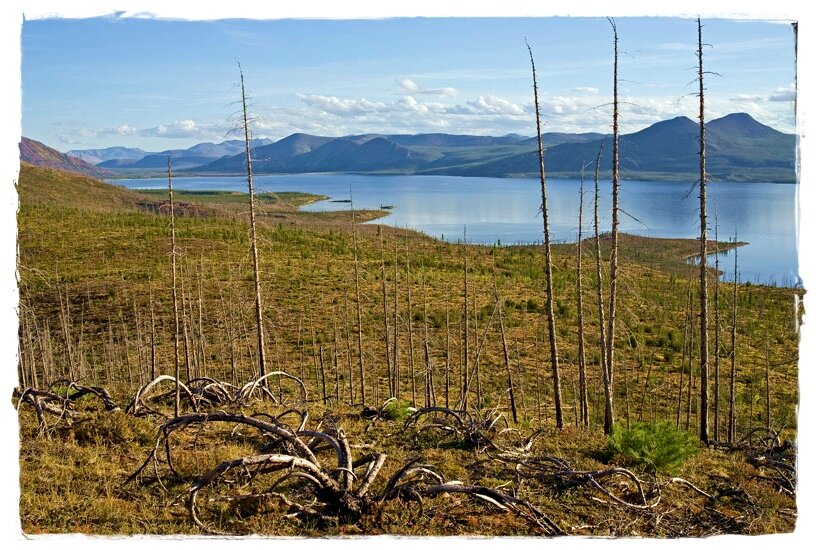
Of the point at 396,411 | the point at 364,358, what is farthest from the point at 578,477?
the point at 364,358

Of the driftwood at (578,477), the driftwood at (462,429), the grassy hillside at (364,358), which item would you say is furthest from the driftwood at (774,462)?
the driftwood at (462,429)

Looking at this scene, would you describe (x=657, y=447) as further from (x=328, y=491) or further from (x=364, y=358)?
(x=364, y=358)

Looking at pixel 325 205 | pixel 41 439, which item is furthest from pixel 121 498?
pixel 325 205

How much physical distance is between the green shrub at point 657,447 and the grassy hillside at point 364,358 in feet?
0.43

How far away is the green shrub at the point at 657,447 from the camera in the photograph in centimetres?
658

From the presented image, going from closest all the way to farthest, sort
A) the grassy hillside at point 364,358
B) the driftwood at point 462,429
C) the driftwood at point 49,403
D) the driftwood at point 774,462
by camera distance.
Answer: the grassy hillside at point 364,358 < the driftwood at point 49,403 < the driftwood at point 774,462 < the driftwood at point 462,429

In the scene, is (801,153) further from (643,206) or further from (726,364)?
(643,206)

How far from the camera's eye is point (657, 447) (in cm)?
666

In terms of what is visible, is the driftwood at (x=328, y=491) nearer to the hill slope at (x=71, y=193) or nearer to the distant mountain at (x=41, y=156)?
the distant mountain at (x=41, y=156)

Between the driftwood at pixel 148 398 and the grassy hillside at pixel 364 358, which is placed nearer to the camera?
the grassy hillside at pixel 364 358

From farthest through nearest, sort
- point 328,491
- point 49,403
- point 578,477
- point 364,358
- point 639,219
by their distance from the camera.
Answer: point 639,219, point 364,358, point 49,403, point 578,477, point 328,491

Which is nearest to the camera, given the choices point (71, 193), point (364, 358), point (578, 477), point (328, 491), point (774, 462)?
point (328, 491)

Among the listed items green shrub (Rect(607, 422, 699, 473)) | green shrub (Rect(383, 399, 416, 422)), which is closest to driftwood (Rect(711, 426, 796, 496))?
green shrub (Rect(607, 422, 699, 473))

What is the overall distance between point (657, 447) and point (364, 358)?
19932 mm
